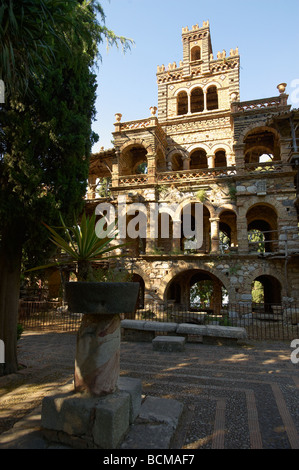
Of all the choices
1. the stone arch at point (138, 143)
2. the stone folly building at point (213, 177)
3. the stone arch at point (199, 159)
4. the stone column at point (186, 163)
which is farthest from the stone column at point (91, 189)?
the stone arch at point (199, 159)

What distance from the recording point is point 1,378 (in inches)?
193

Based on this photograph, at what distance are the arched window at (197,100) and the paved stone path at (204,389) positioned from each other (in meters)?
19.2

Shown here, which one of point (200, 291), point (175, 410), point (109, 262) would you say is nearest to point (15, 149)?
point (175, 410)

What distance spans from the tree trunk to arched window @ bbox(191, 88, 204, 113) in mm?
19911

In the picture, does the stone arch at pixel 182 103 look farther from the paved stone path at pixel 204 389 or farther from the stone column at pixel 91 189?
the paved stone path at pixel 204 389

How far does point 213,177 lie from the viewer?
15.1 m

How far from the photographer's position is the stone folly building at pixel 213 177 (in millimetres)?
13672

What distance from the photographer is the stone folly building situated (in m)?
13.7

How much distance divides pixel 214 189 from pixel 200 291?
14.6 metres

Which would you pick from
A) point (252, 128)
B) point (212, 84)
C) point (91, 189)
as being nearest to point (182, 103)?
point (212, 84)

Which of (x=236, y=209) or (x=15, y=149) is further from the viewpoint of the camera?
(x=236, y=209)

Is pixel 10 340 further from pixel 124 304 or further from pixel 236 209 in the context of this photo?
pixel 236 209

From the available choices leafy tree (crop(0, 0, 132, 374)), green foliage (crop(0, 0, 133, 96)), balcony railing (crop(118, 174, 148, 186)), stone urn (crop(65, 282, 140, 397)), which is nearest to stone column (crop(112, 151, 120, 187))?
balcony railing (crop(118, 174, 148, 186))

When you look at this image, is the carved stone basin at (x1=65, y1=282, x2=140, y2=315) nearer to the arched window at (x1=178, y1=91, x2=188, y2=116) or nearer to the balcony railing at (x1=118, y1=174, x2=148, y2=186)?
the balcony railing at (x1=118, y1=174, x2=148, y2=186)
